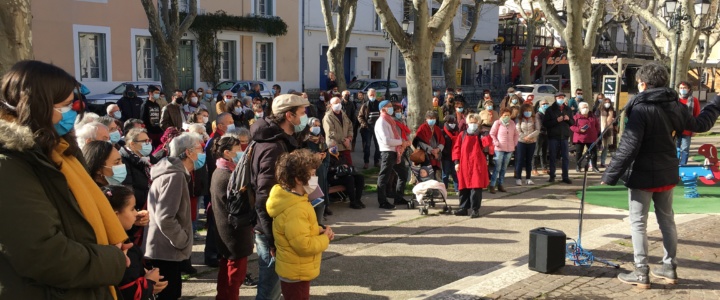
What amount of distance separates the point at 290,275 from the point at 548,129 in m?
9.08

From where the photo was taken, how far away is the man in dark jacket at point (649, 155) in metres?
5.55

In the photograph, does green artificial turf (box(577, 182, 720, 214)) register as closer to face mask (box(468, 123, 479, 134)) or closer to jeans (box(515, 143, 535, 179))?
jeans (box(515, 143, 535, 179))

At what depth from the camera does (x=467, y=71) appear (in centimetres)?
4600

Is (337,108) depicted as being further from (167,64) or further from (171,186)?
(167,64)

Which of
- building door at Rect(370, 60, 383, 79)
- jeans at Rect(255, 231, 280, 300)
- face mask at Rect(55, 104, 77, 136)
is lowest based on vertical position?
jeans at Rect(255, 231, 280, 300)

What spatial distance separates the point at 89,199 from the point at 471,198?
696cm

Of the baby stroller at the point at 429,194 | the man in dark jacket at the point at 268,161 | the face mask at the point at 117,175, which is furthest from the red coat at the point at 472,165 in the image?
the face mask at the point at 117,175

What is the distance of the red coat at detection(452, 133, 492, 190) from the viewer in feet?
28.9

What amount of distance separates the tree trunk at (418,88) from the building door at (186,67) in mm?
19039

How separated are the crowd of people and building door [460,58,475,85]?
35.0m

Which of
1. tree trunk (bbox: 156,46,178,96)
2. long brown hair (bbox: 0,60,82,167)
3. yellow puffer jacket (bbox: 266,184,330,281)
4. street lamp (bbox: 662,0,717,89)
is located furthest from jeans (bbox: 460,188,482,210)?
tree trunk (bbox: 156,46,178,96)

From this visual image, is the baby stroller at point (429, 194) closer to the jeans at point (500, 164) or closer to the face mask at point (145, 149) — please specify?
the jeans at point (500, 164)

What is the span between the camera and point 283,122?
4.88 m

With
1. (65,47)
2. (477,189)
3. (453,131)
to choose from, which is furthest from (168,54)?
(477,189)
